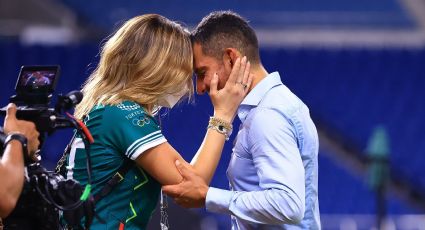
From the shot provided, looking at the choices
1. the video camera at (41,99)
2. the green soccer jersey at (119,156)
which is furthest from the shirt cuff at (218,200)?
the video camera at (41,99)

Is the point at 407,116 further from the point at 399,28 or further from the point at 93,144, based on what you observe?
the point at 93,144

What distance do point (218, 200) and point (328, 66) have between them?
354 inches

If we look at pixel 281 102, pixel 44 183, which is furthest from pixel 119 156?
pixel 281 102

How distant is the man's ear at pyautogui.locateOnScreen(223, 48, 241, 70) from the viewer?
3.66 metres

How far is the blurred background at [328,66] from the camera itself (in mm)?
11430

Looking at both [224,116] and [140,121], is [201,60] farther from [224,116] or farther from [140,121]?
[140,121]

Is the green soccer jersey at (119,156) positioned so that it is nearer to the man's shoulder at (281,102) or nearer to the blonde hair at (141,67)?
the blonde hair at (141,67)

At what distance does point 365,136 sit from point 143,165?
8721 mm

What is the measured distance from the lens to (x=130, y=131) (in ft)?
10.9

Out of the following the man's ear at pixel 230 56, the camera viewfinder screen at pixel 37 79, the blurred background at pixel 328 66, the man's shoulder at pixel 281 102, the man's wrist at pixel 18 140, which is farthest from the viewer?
the blurred background at pixel 328 66

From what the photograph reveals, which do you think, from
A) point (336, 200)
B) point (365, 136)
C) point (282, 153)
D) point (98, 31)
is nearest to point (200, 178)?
point (282, 153)

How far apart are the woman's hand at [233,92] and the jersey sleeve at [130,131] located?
0.29m

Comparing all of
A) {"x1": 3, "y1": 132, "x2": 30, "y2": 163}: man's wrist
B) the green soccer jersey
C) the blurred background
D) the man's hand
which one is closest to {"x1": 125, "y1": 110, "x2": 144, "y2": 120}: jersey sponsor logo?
the green soccer jersey

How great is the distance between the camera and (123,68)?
11.4 ft
